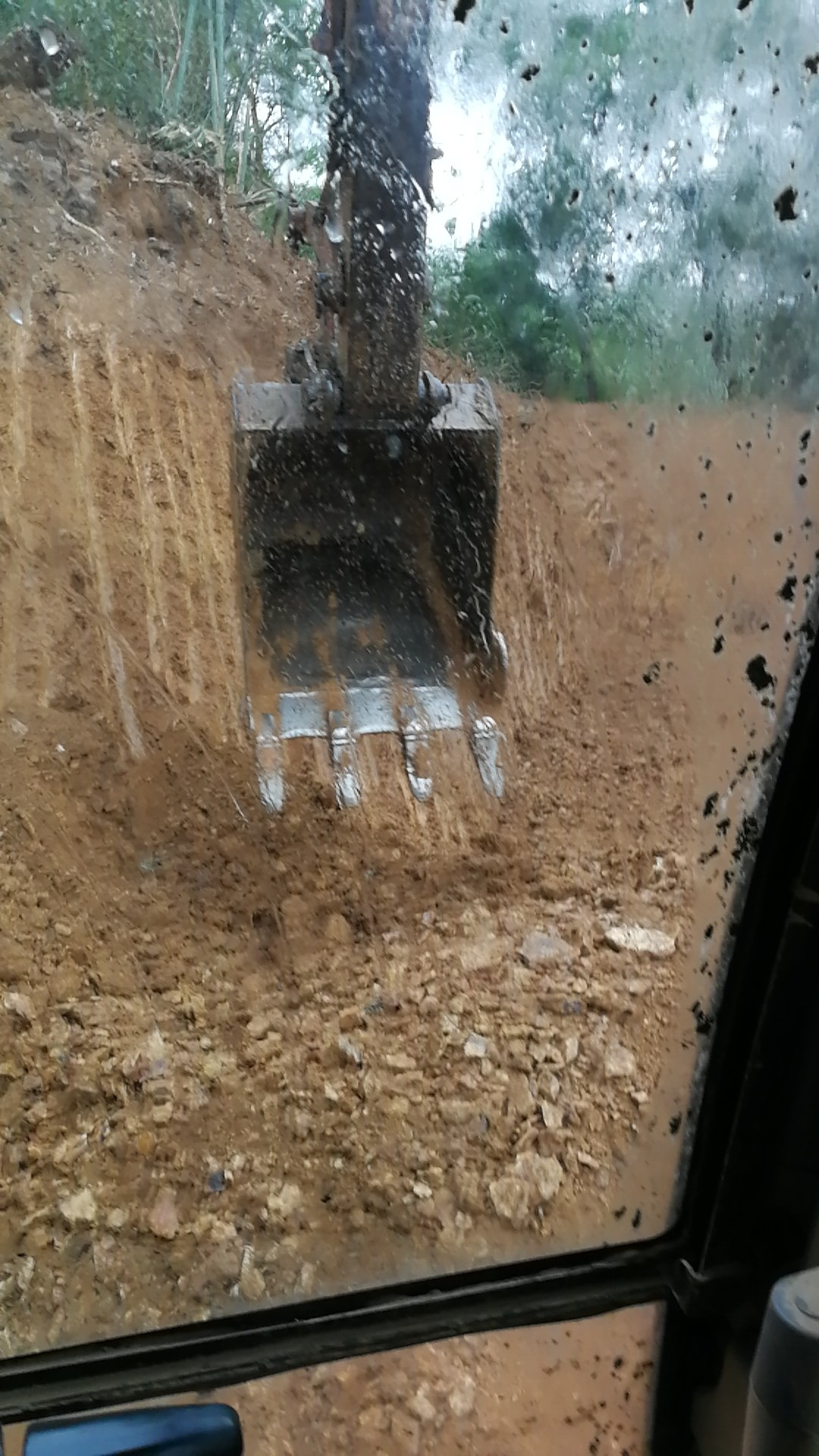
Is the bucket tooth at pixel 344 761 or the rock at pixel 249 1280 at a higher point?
the bucket tooth at pixel 344 761

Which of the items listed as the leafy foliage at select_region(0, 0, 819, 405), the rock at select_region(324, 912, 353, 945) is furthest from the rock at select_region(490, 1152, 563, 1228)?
the leafy foliage at select_region(0, 0, 819, 405)

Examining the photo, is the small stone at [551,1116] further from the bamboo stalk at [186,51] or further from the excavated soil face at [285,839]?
the bamboo stalk at [186,51]

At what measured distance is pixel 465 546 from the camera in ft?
3.41

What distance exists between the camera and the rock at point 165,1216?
36.6 inches

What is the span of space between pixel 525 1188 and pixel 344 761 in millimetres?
546

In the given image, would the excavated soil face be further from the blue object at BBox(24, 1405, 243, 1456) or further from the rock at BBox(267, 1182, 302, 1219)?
the blue object at BBox(24, 1405, 243, 1456)

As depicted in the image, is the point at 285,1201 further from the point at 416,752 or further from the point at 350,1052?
the point at 416,752

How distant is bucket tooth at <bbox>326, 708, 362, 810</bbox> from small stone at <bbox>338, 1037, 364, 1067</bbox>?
0.29 metres

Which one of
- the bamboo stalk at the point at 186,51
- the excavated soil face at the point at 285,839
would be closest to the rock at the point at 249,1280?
the excavated soil face at the point at 285,839

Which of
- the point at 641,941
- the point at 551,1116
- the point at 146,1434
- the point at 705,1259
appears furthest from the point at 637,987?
the point at 146,1434

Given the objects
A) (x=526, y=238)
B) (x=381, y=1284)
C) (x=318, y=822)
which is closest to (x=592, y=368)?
(x=526, y=238)

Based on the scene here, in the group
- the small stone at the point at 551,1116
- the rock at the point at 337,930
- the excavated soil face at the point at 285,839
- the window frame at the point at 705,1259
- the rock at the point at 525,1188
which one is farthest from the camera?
the rock at the point at 337,930

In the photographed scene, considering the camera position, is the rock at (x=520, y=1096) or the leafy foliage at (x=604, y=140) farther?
the rock at (x=520, y=1096)

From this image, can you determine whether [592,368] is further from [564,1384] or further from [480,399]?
[564,1384]
